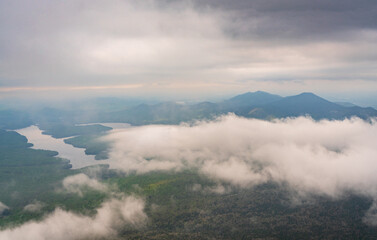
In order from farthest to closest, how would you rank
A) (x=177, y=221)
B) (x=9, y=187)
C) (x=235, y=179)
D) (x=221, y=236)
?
(x=235, y=179) < (x=9, y=187) < (x=177, y=221) < (x=221, y=236)

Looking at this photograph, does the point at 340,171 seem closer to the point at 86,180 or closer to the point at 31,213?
the point at 86,180

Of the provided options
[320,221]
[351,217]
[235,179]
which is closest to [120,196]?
[235,179]

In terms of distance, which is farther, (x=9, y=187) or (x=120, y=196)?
(x=9, y=187)

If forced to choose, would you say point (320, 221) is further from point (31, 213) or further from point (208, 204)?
point (31, 213)

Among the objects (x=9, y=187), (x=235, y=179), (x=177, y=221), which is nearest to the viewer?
(x=177, y=221)

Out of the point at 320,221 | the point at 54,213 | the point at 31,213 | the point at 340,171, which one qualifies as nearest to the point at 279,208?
the point at 320,221

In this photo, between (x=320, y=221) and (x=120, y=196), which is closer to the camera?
(x=320, y=221)

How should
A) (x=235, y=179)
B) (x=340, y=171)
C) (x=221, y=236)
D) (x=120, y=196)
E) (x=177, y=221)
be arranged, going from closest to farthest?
1. (x=221, y=236)
2. (x=177, y=221)
3. (x=120, y=196)
4. (x=235, y=179)
5. (x=340, y=171)

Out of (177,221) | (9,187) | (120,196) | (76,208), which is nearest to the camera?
(177,221)

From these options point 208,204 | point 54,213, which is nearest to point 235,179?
point 208,204
